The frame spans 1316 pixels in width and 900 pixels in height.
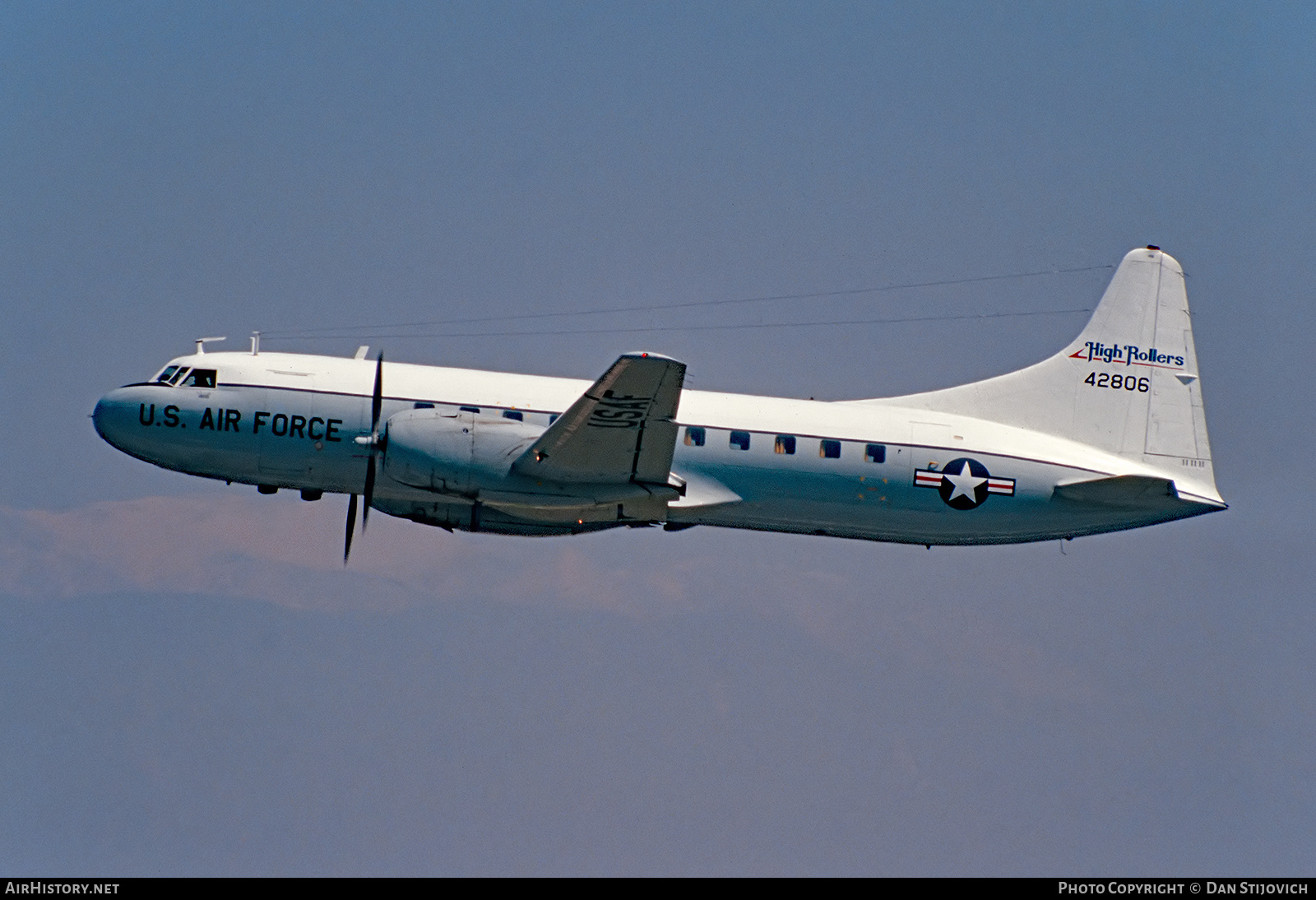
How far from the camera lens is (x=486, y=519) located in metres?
32.5

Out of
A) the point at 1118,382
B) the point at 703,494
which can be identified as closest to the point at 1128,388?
the point at 1118,382

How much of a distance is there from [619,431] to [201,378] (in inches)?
348

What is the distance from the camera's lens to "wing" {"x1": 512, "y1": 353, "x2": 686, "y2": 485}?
26766 mm

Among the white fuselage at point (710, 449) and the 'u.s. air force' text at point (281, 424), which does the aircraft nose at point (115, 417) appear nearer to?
the white fuselage at point (710, 449)

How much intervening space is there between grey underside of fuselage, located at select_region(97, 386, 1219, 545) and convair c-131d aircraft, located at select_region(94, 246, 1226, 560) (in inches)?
1.4

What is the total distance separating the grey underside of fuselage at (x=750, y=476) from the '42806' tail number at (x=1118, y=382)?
2735 mm

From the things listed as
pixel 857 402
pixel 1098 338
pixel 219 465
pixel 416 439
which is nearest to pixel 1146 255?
pixel 1098 338

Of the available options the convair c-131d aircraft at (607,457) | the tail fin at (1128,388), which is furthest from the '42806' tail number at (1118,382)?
→ the convair c-131d aircraft at (607,457)

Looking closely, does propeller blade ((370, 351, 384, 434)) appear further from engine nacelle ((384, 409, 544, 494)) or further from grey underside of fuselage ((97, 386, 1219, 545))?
engine nacelle ((384, 409, 544, 494))

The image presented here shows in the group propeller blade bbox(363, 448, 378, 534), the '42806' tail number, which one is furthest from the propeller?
the '42806' tail number

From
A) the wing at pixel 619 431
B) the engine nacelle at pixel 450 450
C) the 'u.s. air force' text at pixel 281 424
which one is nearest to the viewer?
the wing at pixel 619 431

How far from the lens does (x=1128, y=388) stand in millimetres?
33812

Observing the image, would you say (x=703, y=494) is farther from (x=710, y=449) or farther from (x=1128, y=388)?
(x=1128, y=388)

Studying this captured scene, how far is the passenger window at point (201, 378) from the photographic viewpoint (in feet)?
101
